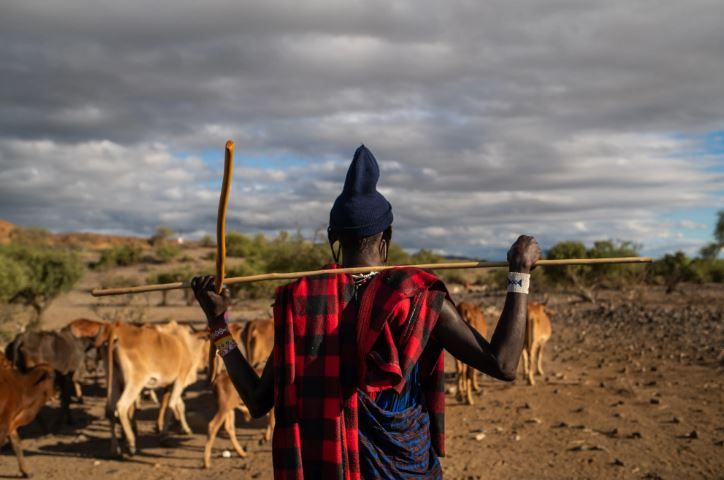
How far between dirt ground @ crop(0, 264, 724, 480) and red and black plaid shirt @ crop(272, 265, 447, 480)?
5431 mm

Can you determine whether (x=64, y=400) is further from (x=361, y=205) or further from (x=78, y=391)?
(x=361, y=205)

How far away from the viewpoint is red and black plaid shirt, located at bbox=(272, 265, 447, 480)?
2.47 m

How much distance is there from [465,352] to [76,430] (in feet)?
32.2

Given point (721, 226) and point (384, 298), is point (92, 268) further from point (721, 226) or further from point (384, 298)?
point (384, 298)

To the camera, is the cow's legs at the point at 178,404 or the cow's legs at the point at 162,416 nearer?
the cow's legs at the point at 162,416

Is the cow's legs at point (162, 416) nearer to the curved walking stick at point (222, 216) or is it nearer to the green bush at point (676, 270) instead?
the curved walking stick at point (222, 216)

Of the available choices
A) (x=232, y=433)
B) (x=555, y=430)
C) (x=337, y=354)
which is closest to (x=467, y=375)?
(x=555, y=430)

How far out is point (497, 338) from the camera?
2508 millimetres

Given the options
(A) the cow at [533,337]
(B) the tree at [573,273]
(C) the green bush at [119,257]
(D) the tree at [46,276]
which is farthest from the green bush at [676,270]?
(C) the green bush at [119,257]

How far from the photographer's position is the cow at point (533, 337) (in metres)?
12.0

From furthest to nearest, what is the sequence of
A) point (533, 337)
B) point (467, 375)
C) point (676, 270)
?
point (676, 270)
point (533, 337)
point (467, 375)

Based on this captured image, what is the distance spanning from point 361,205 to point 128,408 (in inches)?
315

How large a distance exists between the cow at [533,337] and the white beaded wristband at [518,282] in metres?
9.65

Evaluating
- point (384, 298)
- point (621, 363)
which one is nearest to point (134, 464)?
point (384, 298)
